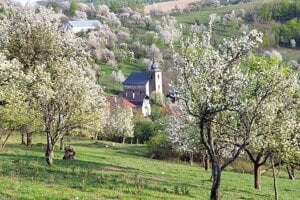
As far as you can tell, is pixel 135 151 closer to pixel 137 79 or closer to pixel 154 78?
pixel 137 79

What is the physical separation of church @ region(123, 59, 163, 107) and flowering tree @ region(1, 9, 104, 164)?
379 ft

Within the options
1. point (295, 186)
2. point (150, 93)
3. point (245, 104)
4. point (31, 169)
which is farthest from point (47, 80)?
point (150, 93)

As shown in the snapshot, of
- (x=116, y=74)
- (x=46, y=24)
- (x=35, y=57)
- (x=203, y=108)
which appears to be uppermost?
(x=116, y=74)

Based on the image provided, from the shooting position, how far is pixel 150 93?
175875mm

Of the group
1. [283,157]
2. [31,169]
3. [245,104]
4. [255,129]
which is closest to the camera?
[245,104]

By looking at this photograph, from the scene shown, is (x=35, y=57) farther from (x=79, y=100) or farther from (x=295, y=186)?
(x=295, y=186)

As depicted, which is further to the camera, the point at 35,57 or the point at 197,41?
the point at 35,57

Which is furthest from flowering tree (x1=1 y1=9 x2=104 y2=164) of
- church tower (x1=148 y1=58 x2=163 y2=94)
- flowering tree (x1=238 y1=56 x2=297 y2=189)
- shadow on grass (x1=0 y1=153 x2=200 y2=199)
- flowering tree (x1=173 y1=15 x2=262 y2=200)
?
church tower (x1=148 y1=58 x2=163 y2=94)

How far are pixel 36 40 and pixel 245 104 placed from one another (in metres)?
30.2

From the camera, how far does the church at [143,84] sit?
16838 cm

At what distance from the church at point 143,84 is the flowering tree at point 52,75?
11554 cm

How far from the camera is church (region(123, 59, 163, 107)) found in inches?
6629

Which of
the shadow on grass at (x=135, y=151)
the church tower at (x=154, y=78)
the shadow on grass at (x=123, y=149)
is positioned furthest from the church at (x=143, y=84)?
the shadow on grass at (x=135, y=151)

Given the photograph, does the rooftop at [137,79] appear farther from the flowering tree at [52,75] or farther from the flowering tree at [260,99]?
the flowering tree at [260,99]
